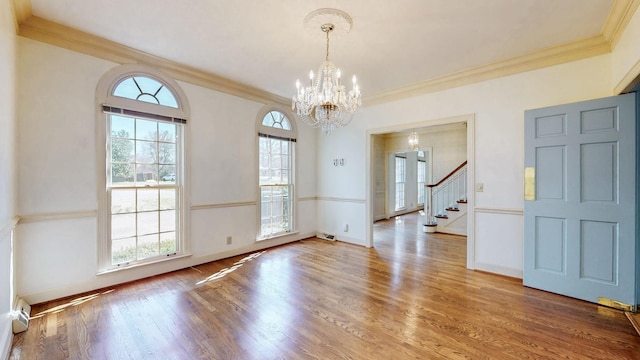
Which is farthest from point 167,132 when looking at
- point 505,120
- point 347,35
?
point 505,120

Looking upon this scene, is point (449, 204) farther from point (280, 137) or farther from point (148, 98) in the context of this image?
point (148, 98)

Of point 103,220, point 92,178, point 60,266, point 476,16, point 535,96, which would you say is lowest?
point 60,266

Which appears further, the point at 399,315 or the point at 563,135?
the point at 563,135

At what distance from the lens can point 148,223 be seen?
11.2 ft

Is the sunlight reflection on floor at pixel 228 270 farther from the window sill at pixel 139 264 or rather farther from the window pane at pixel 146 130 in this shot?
the window pane at pixel 146 130

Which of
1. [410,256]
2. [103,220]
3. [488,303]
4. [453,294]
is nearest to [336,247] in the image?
[410,256]

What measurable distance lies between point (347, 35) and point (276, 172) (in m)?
2.86

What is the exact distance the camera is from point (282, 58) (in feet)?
11.1

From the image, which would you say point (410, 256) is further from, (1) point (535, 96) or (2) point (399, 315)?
(1) point (535, 96)

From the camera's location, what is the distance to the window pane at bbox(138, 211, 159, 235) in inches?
131

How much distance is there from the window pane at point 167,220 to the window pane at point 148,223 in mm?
65

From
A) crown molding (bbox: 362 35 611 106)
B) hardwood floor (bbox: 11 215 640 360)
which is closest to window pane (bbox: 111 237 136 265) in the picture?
hardwood floor (bbox: 11 215 640 360)

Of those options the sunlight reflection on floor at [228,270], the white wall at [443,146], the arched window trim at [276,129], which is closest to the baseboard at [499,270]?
the sunlight reflection on floor at [228,270]

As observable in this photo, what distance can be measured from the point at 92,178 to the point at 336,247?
146 inches
